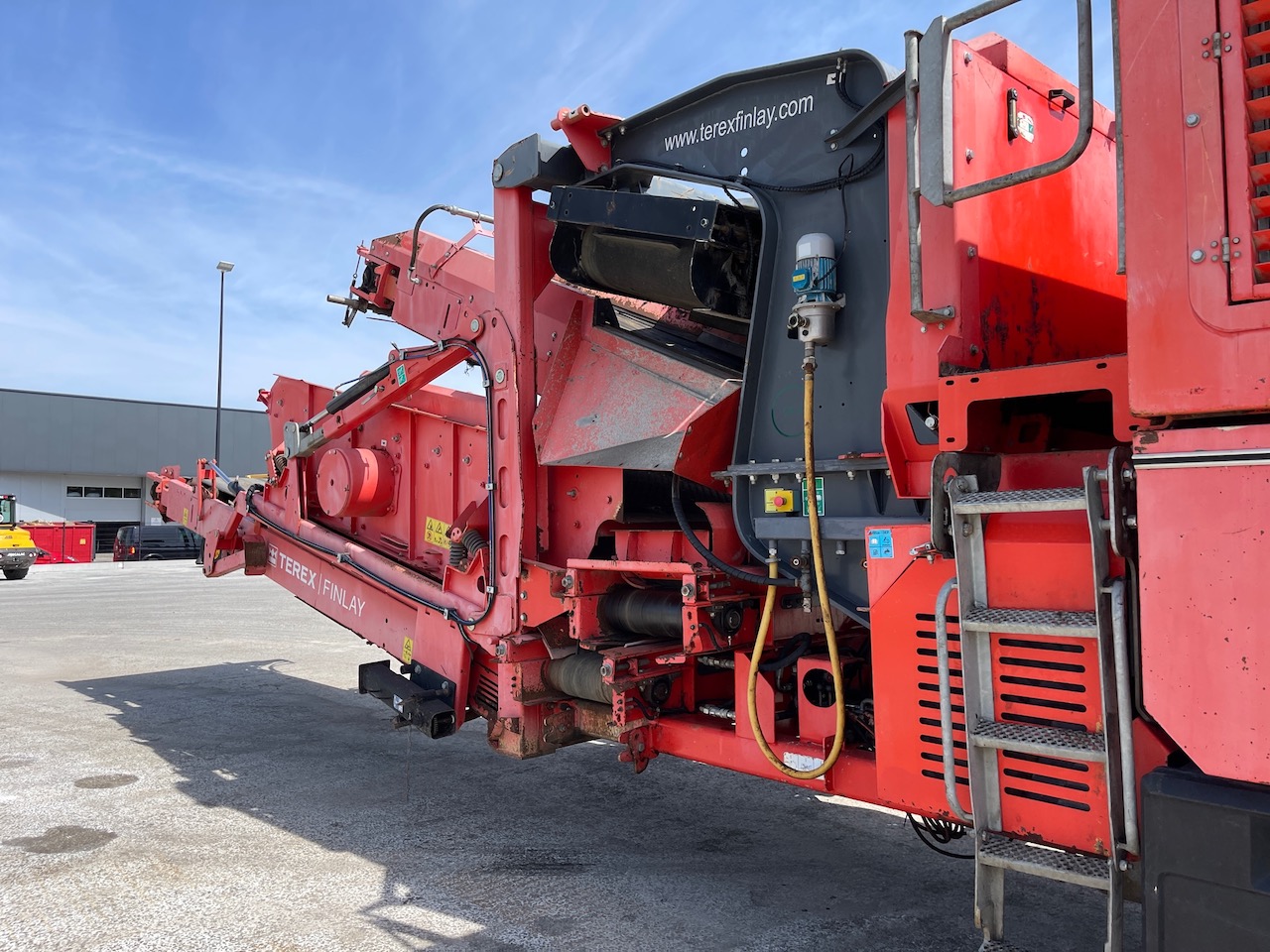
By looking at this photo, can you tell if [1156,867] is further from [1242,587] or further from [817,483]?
[817,483]

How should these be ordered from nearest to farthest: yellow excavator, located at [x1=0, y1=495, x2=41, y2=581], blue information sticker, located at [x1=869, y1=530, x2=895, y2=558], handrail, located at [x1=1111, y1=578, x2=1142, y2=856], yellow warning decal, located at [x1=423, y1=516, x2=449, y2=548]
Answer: handrail, located at [x1=1111, y1=578, x2=1142, y2=856] → blue information sticker, located at [x1=869, y1=530, x2=895, y2=558] → yellow warning decal, located at [x1=423, y1=516, x2=449, y2=548] → yellow excavator, located at [x1=0, y1=495, x2=41, y2=581]

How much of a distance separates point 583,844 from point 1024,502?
2.87 metres

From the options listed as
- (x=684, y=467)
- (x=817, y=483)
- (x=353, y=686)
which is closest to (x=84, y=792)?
(x=353, y=686)

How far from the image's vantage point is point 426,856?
421 cm

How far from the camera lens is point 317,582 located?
6.30 m

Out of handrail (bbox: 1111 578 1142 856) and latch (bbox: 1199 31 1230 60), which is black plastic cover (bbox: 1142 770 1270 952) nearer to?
handrail (bbox: 1111 578 1142 856)

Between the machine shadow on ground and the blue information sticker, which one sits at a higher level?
the blue information sticker

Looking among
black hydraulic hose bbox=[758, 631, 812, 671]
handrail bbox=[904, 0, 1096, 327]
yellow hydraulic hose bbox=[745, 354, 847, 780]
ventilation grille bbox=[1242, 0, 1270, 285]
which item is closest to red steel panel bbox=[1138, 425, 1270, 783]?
ventilation grille bbox=[1242, 0, 1270, 285]

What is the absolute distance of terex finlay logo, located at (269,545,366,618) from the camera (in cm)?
593

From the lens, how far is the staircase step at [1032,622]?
7.57 feet

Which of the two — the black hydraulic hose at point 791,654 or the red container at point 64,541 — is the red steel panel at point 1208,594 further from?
the red container at point 64,541

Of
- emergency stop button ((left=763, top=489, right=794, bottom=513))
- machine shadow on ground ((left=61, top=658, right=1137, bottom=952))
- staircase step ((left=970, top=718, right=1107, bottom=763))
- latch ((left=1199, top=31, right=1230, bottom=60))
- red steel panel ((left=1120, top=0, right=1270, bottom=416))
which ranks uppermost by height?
latch ((left=1199, top=31, right=1230, bottom=60))

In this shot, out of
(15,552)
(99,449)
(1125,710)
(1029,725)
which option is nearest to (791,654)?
(1029,725)

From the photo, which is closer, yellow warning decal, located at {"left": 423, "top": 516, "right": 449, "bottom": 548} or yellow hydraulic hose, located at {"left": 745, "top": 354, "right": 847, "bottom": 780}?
yellow hydraulic hose, located at {"left": 745, "top": 354, "right": 847, "bottom": 780}
